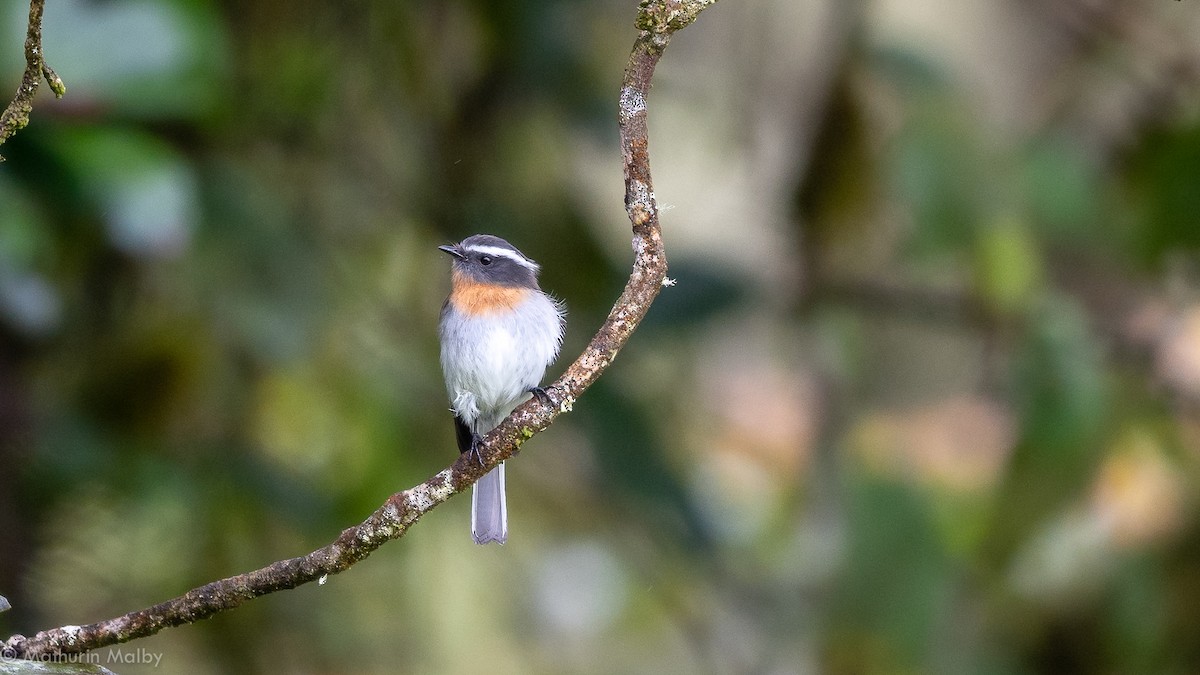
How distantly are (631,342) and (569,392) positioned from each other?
3.22 m

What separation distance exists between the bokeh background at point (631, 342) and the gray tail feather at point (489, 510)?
3.62 ft

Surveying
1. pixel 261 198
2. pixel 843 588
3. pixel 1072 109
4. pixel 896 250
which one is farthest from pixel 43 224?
pixel 1072 109

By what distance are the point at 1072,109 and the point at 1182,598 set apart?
7.16 feet

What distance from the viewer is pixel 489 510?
130 inches

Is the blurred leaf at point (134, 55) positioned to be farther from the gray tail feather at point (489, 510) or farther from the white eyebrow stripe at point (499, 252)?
the gray tail feather at point (489, 510)

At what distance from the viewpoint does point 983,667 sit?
5051 millimetres

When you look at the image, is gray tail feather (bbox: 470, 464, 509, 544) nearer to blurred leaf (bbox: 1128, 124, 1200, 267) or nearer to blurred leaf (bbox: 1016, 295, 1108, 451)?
blurred leaf (bbox: 1016, 295, 1108, 451)

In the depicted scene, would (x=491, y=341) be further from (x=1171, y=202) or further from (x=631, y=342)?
(x=1171, y=202)

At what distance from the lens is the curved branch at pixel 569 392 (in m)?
1.65

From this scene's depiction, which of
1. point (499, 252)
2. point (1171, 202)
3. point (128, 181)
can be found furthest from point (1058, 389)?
point (128, 181)

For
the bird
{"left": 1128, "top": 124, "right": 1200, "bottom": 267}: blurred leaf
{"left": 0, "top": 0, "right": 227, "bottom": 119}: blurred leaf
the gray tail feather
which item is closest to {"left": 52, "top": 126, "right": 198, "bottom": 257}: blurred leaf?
{"left": 0, "top": 0, "right": 227, "bottom": 119}: blurred leaf

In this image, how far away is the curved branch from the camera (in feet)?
5.40

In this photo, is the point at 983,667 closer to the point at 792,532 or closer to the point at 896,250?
the point at 792,532

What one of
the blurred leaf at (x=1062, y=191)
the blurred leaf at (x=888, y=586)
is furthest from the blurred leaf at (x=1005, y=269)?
the blurred leaf at (x=888, y=586)
